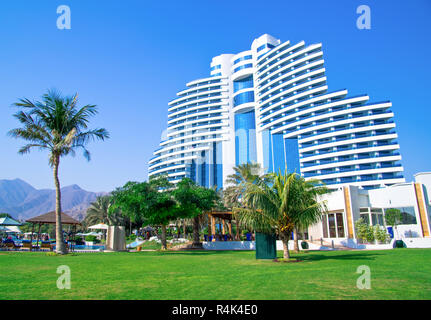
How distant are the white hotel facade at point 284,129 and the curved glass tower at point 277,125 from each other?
267 mm

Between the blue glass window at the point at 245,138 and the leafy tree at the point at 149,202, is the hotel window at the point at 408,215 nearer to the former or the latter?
the leafy tree at the point at 149,202

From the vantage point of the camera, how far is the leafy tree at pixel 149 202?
25891 mm

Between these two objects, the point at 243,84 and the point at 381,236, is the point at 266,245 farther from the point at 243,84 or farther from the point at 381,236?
the point at 243,84

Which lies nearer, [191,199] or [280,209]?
[280,209]

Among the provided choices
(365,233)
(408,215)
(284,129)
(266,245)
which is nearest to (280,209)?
(266,245)

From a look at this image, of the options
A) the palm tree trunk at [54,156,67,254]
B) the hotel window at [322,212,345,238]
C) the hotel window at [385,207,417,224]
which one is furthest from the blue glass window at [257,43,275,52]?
the palm tree trunk at [54,156,67,254]

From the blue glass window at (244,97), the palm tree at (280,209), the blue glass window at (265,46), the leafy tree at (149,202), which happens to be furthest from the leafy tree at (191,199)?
the blue glass window at (265,46)

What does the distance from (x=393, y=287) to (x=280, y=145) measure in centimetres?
9132

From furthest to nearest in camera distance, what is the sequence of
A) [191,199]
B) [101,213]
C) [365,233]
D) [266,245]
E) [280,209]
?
[101,213], [191,199], [365,233], [266,245], [280,209]

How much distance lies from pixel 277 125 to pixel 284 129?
13.8ft

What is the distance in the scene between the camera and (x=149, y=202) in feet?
84.4

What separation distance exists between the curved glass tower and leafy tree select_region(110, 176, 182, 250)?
166 feet

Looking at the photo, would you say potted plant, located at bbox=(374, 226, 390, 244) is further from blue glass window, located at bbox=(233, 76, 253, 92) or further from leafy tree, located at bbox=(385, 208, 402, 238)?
blue glass window, located at bbox=(233, 76, 253, 92)
